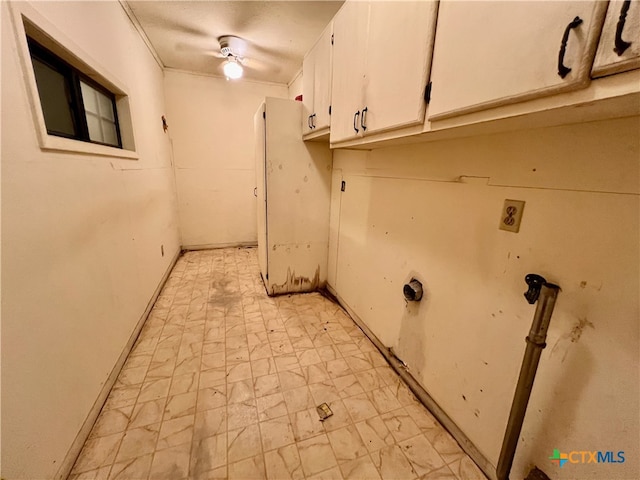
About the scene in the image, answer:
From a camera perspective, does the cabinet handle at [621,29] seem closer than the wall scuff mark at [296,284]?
Yes

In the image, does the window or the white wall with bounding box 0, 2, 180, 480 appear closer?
the white wall with bounding box 0, 2, 180, 480

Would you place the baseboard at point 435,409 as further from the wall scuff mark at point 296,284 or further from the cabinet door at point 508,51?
the cabinet door at point 508,51

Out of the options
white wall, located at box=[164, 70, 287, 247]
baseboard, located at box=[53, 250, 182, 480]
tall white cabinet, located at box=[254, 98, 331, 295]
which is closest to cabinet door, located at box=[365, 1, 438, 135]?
tall white cabinet, located at box=[254, 98, 331, 295]

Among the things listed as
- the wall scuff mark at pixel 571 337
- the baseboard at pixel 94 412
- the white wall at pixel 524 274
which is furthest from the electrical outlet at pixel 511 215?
the baseboard at pixel 94 412

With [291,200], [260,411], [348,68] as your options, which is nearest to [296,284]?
[291,200]

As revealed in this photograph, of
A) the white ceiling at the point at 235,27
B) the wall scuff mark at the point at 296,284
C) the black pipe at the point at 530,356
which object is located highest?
the white ceiling at the point at 235,27

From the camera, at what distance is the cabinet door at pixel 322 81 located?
178 centimetres

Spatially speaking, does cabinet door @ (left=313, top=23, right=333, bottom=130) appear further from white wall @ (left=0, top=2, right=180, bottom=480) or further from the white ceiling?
white wall @ (left=0, top=2, right=180, bottom=480)

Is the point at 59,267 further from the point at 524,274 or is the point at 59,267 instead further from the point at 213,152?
the point at 213,152

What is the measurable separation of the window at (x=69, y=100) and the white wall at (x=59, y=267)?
0.16 m

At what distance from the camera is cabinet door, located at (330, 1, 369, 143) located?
4.47ft

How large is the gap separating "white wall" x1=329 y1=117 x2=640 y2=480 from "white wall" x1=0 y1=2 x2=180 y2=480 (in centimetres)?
178

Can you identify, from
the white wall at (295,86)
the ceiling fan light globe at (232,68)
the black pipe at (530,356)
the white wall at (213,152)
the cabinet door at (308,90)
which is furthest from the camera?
the white wall at (213,152)

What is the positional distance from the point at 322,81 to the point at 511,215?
1.59 metres
